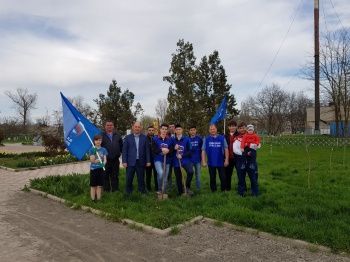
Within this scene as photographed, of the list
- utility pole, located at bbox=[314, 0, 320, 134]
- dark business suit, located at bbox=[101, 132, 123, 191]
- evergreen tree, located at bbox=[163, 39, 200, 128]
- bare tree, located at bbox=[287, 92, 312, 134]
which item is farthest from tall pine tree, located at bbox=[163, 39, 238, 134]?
bare tree, located at bbox=[287, 92, 312, 134]

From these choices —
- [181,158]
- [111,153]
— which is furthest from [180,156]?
[111,153]

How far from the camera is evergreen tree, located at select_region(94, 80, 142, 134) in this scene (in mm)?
43188

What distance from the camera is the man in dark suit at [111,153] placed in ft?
34.2

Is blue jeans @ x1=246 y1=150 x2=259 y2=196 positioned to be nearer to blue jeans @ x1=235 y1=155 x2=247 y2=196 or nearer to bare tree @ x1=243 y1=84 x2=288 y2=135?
blue jeans @ x1=235 y1=155 x2=247 y2=196

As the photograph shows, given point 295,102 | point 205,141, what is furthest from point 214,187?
point 295,102

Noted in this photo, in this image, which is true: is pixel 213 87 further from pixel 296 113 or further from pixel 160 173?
pixel 296 113

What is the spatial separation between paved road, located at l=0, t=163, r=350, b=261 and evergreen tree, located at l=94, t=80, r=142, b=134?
115 ft

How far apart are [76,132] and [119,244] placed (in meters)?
4.94

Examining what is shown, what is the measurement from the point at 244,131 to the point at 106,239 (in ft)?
14.7

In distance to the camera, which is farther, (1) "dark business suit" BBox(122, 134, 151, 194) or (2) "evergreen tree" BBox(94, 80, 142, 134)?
(2) "evergreen tree" BBox(94, 80, 142, 134)

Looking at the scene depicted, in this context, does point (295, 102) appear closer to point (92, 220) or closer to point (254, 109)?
point (254, 109)

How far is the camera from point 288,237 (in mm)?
6383

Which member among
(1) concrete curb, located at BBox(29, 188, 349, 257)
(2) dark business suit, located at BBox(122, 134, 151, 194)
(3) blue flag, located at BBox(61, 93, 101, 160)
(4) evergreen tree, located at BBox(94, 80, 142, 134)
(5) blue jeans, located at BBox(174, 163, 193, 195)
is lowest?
(1) concrete curb, located at BBox(29, 188, 349, 257)

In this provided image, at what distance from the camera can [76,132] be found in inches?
419
